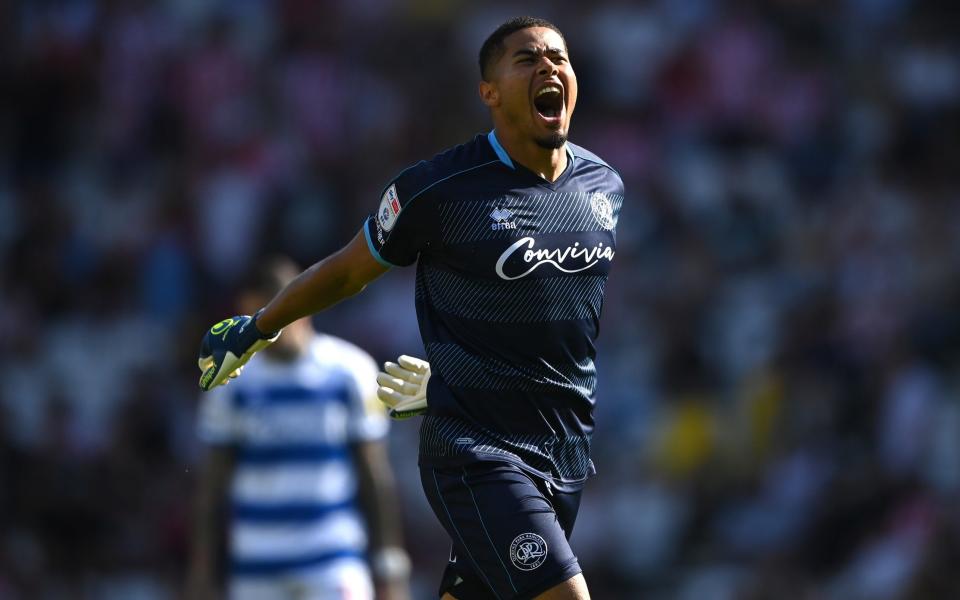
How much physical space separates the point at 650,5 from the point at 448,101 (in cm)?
188

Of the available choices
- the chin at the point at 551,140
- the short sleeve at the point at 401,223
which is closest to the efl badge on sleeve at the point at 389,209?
the short sleeve at the point at 401,223

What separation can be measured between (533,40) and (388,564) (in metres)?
3.36

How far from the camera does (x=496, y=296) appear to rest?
5.70 metres

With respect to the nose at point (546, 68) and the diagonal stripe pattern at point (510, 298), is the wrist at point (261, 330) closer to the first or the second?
the diagonal stripe pattern at point (510, 298)

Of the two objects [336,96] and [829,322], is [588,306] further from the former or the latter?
[336,96]

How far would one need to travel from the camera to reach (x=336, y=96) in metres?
14.9

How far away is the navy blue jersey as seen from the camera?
5676mm

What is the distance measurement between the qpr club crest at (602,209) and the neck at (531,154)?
6.7 inches

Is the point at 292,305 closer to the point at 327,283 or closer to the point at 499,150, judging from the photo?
the point at 327,283

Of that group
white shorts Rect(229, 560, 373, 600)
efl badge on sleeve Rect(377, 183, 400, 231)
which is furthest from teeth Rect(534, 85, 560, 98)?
white shorts Rect(229, 560, 373, 600)

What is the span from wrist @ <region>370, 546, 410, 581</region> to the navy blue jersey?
256cm

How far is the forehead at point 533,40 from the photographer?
18.9 ft

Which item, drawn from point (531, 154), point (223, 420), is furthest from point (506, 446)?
point (223, 420)

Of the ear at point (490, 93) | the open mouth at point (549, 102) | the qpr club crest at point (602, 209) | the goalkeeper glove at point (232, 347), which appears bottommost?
the goalkeeper glove at point (232, 347)
